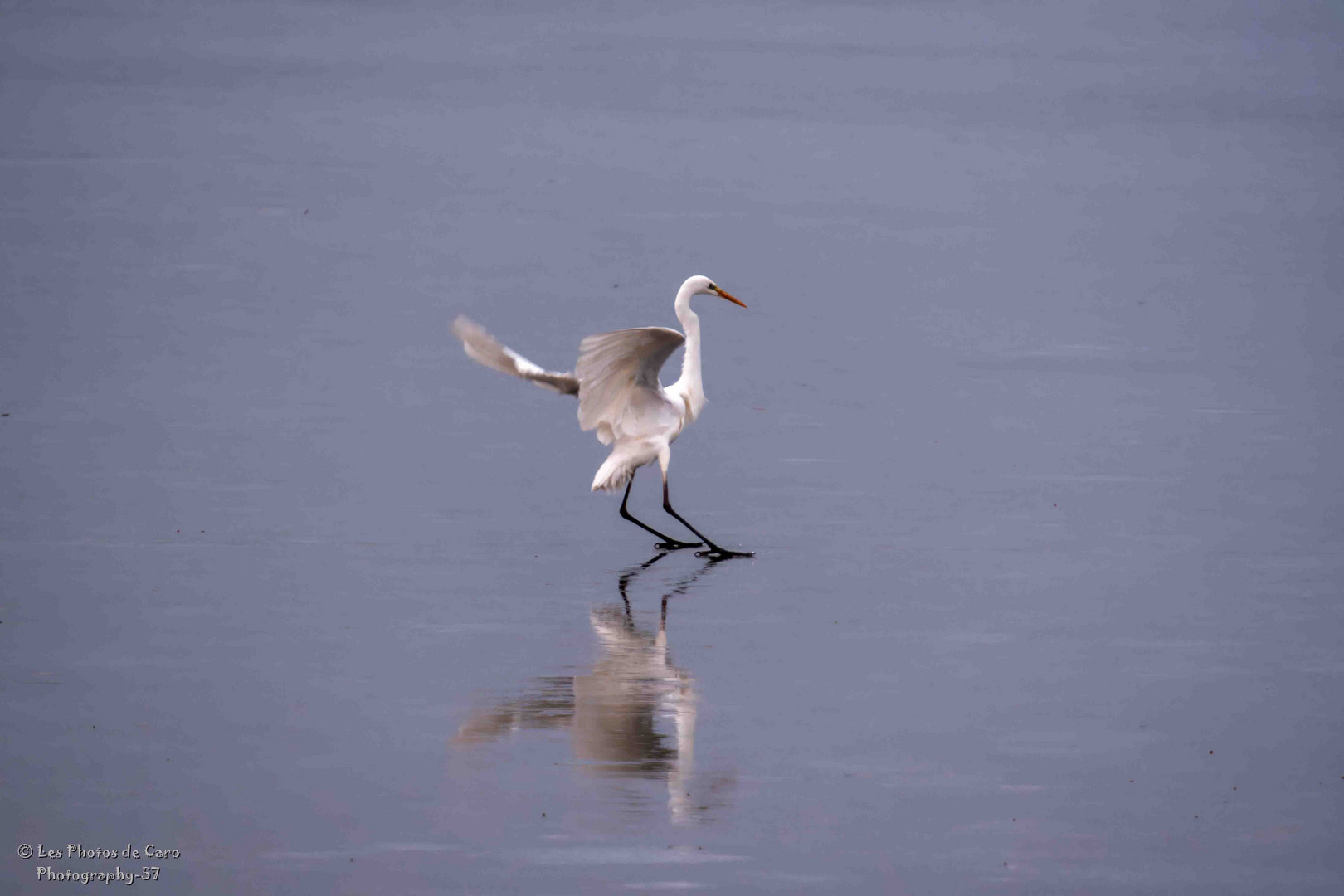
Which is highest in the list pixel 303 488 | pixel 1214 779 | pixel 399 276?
pixel 399 276

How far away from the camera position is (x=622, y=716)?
6.99 metres

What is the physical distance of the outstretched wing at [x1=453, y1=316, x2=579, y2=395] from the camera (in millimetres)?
10008

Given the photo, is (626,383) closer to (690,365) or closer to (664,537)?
(690,365)

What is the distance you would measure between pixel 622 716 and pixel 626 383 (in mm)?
3751

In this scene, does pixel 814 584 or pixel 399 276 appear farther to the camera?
pixel 399 276

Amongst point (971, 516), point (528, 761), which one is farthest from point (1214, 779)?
point (971, 516)

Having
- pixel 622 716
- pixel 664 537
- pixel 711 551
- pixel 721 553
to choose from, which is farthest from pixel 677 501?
pixel 622 716

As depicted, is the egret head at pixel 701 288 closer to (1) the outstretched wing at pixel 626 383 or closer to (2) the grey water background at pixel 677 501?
(1) the outstretched wing at pixel 626 383

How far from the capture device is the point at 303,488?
417 inches

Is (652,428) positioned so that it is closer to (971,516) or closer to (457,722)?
(971,516)

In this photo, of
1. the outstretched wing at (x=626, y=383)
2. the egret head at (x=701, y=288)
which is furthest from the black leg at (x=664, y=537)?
the egret head at (x=701, y=288)

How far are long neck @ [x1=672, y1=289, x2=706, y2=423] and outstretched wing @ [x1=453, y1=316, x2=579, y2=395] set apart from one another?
0.97 m

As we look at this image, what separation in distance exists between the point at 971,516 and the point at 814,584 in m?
1.64

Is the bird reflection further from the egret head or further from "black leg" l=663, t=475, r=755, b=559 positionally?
the egret head
